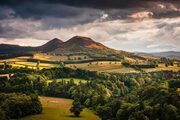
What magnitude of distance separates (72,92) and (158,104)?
81987 mm

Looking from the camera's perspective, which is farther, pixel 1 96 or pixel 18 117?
pixel 1 96

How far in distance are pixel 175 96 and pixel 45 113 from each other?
2137 inches

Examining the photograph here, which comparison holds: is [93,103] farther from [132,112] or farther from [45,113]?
[132,112]

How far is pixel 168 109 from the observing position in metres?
Answer: 119

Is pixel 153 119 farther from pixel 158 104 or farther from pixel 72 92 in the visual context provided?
pixel 72 92

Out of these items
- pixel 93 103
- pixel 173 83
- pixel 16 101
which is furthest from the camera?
pixel 173 83

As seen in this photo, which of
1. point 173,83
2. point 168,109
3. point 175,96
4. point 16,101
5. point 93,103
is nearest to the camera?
point 168,109

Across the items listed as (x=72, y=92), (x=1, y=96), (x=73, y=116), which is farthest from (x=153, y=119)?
(x=72, y=92)

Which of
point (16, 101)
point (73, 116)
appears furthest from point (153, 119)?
point (16, 101)

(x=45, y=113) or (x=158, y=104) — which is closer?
(x=158, y=104)

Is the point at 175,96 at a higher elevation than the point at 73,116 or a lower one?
higher

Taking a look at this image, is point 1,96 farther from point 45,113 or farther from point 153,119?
point 153,119

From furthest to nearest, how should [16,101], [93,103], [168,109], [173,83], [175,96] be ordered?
1. [173,83]
2. [93,103]
3. [16,101]
4. [175,96]
5. [168,109]

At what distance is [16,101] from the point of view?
456 feet
